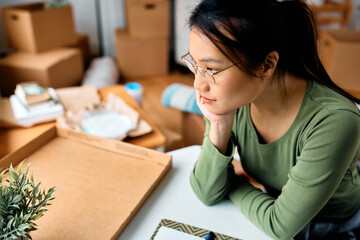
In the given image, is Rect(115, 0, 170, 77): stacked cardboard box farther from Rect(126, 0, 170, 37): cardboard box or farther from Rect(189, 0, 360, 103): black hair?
Rect(189, 0, 360, 103): black hair

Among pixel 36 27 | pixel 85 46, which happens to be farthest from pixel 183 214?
pixel 85 46

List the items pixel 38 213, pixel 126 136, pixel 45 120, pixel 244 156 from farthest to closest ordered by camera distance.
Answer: pixel 45 120, pixel 126 136, pixel 244 156, pixel 38 213

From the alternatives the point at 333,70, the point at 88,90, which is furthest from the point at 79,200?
the point at 333,70

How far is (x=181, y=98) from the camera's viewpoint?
1.98 meters

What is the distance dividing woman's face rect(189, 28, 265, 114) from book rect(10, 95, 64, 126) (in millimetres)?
908

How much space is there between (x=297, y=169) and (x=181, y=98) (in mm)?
1207

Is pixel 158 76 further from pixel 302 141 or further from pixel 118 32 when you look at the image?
pixel 302 141

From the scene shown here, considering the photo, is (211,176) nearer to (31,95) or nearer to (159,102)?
(31,95)

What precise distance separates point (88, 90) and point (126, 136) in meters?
0.49

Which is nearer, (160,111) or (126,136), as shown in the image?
(126,136)

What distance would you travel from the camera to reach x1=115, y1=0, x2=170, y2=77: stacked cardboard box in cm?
311

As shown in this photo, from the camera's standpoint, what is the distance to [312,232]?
0.96 metres

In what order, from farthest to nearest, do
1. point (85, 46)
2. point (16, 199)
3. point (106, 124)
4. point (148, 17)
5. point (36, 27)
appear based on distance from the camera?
point (85, 46) → point (148, 17) → point (36, 27) → point (106, 124) → point (16, 199)

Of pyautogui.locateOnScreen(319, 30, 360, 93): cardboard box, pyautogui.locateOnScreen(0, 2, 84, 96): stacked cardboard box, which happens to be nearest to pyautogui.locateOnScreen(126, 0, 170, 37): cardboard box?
pyautogui.locateOnScreen(0, 2, 84, 96): stacked cardboard box
